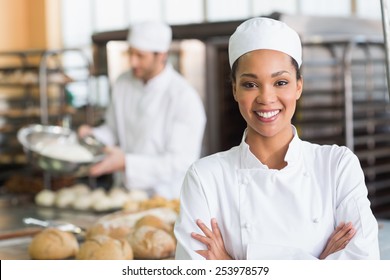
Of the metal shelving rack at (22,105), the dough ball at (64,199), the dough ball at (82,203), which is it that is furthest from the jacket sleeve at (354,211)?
the metal shelving rack at (22,105)

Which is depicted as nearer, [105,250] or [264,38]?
[264,38]

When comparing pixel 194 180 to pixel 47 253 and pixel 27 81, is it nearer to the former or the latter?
pixel 47 253

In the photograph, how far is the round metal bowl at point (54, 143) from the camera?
8.25 ft

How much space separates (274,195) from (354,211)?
141 millimetres

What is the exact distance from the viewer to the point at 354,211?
1225 millimetres

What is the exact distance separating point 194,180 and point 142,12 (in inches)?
349

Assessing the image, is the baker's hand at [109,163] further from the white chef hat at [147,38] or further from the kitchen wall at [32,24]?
the kitchen wall at [32,24]

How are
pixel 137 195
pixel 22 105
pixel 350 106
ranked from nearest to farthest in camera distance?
pixel 137 195, pixel 350 106, pixel 22 105

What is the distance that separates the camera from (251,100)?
1203 millimetres

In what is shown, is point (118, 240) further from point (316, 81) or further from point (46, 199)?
point (316, 81)

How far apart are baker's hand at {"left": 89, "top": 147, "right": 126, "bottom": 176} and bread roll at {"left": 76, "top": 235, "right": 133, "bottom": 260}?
88cm

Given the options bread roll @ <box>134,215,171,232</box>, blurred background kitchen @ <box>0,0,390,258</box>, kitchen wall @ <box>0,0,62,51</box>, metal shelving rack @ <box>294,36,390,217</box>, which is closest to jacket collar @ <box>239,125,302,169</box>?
bread roll @ <box>134,215,171,232</box>

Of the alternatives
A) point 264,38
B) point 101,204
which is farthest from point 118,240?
point 101,204

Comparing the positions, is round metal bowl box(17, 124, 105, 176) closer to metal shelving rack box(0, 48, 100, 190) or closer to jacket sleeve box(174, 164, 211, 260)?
jacket sleeve box(174, 164, 211, 260)
